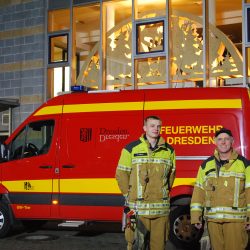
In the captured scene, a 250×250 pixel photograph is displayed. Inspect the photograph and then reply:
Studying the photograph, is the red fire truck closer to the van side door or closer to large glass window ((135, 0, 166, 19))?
the van side door

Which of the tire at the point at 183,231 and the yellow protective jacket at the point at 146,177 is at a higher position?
the yellow protective jacket at the point at 146,177

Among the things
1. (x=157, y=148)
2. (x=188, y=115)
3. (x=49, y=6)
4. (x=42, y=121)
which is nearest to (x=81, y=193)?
(x=42, y=121)

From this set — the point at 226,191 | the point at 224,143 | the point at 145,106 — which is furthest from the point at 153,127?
the point at 145,106

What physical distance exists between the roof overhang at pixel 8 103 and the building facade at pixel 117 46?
0.50 ft

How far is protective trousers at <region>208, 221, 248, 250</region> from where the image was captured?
175 inches

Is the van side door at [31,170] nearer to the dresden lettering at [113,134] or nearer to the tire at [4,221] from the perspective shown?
the tire at [4,221]

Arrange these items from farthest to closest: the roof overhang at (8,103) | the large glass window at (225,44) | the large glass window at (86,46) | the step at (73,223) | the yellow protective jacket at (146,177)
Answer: the roof overhang at (8,103), the large glass window at (86,46), the large glass window at (225,44), the step at (73,223), the yellow protective jacket at (146,177)

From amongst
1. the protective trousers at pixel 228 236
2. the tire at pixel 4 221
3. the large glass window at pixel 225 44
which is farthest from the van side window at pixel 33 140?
the large glass window at pixel 225 44

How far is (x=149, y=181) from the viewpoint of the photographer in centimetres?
484

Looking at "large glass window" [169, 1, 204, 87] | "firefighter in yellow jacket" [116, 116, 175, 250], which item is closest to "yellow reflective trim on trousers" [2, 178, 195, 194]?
"firefighter in yellow jacket" [116, 116, 175, 250]

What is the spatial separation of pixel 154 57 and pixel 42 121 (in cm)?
474

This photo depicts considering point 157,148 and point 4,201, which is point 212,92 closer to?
point 157,148

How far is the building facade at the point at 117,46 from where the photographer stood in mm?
11547

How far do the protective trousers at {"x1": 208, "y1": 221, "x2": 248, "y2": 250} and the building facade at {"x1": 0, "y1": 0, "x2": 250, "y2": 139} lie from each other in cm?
707
